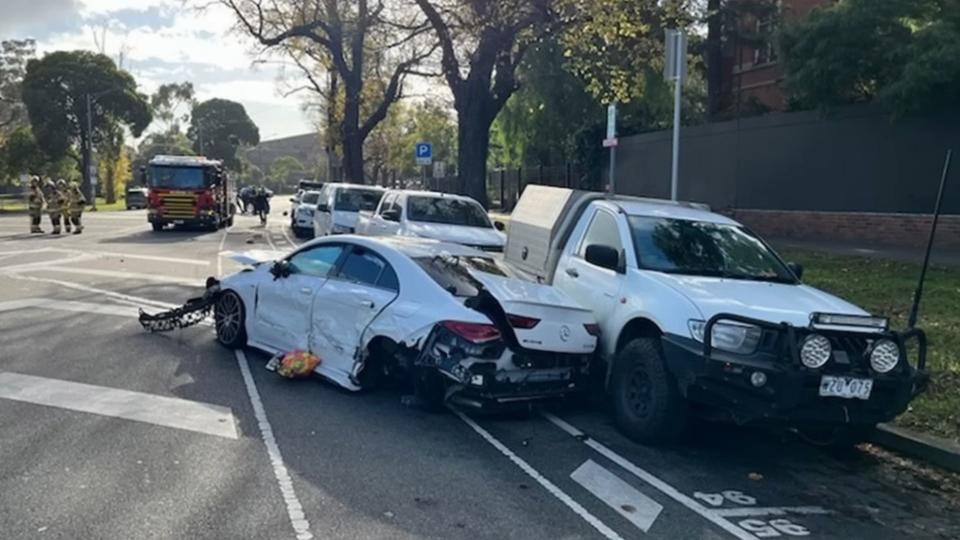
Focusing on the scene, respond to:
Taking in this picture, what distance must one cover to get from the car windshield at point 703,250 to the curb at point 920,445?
141 cm

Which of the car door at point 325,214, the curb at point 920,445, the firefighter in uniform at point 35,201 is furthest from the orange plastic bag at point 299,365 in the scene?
the firefighter in uniform at point 35,201

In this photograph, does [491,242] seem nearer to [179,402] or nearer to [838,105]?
[179,402]

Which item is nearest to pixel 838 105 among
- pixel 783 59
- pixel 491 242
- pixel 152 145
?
pixel 783 59

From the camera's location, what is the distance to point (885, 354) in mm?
5570

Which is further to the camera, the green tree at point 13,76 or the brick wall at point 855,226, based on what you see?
the green tree at point 13,76

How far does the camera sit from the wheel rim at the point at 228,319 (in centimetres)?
877

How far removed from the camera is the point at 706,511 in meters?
4.96

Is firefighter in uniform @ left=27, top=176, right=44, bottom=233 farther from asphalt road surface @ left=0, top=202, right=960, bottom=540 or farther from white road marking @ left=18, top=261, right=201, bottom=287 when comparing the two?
asphalt road surface @ left=0, top=202, right=960, bottom=540

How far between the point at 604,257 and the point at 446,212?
7.84m

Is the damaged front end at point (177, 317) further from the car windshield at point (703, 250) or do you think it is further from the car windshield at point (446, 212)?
the car windshield at point (446, 212)

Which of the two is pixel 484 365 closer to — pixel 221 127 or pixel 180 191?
pixel 180 191

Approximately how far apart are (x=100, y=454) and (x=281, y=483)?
1.31 metres

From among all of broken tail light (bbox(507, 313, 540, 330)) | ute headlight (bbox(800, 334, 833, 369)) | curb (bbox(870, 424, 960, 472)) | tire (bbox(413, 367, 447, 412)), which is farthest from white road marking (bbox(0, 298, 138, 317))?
curb (bbox(870, 424, 960, 472))

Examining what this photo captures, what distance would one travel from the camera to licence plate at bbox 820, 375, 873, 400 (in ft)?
17.7
